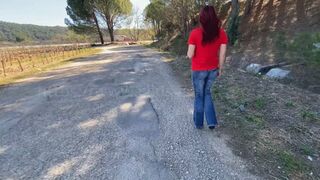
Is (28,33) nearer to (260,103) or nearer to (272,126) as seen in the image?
(260,103)

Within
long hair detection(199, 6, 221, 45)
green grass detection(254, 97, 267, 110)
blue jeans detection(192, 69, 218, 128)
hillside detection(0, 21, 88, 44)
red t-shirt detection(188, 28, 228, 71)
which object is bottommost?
hillside detection(0, 21, 88, 44)

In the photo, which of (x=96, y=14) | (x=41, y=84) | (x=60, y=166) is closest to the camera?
(x=60, y=166)

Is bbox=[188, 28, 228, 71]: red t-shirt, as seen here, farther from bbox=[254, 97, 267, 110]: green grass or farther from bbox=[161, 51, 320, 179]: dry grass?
bbox=[254, 97, 267, 110]: green grass

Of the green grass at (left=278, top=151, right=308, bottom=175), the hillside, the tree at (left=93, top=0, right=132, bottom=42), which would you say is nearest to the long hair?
the green grass at (left=278, top=151, right=308, bottom=175)

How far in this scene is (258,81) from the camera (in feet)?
21.4

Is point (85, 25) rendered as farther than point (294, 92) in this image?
Yes

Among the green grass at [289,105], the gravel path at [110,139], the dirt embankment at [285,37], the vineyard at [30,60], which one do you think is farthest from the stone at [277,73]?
the vineyard at [30,60]

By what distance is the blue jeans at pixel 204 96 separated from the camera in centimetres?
391

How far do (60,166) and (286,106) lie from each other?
3709 mm

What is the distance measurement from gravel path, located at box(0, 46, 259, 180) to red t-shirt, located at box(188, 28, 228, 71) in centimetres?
94

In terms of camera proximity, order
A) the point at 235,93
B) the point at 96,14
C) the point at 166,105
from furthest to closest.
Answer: the point at 96,14
the point at 235,93
the point at 166,105

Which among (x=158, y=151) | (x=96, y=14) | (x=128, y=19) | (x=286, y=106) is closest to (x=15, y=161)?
(x=158, y=151)

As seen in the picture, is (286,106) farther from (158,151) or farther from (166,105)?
(158,151)

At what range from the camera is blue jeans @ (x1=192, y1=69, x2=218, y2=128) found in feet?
12.8
